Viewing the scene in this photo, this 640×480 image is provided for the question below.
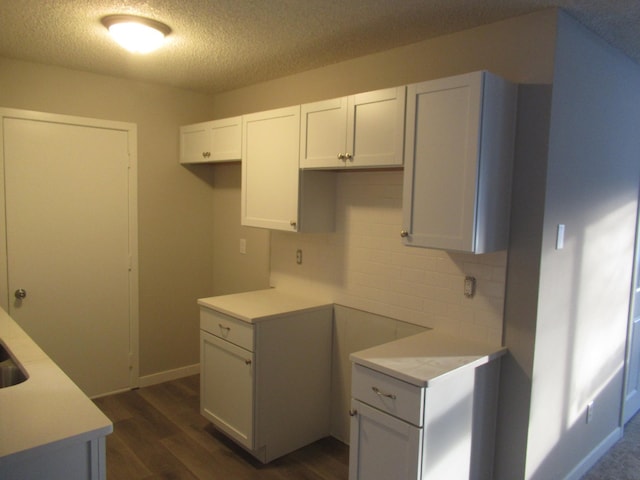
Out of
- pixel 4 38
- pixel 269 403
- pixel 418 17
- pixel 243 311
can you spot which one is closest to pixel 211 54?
pixel 4 38

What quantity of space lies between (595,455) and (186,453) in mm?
2514

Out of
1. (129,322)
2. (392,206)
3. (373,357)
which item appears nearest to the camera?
(373,357)

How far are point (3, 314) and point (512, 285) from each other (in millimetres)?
2787

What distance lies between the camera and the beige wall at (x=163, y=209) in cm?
364

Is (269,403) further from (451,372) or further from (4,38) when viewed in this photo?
(4,38)

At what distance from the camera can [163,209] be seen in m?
4.00

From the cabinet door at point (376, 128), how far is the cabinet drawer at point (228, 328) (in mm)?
1143

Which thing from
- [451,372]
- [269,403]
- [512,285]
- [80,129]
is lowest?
[269,403]

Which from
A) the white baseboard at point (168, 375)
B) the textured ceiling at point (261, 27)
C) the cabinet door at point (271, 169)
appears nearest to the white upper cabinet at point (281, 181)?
the cabinet door at point (271, 169)

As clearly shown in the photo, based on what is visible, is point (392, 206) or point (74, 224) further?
point (74, 224)

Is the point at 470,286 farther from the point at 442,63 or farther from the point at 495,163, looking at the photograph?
the point at 442,63

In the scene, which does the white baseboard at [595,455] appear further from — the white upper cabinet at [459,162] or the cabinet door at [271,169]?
the cabinet door at [271,169]

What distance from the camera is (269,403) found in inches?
113

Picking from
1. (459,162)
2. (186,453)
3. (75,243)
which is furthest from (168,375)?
(459,162)
